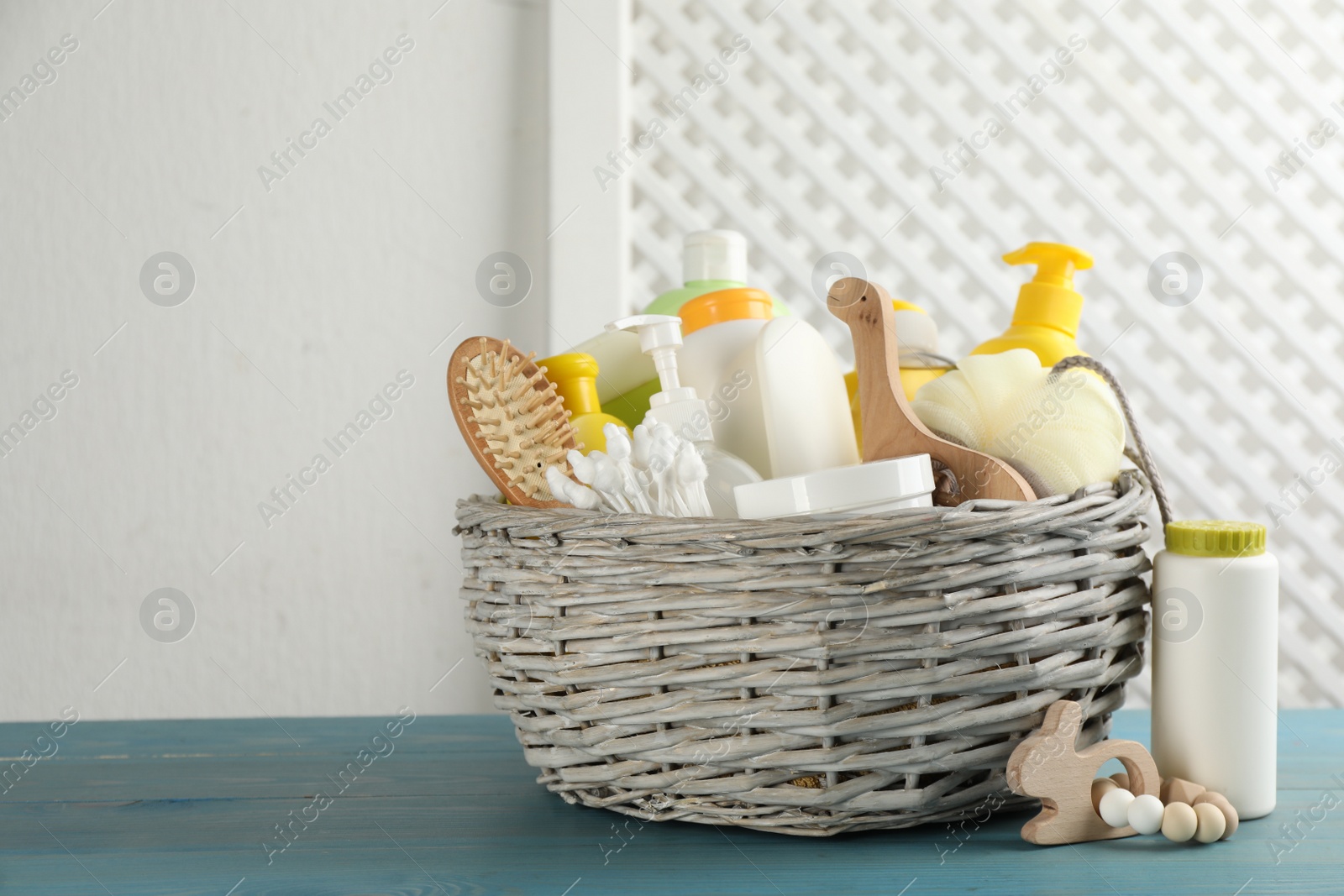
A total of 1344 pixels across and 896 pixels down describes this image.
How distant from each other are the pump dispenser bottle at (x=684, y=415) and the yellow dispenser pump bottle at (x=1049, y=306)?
164mm

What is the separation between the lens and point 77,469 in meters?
1.11

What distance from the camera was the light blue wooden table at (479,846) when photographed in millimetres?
416

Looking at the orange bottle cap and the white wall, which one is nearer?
the orange bottle cap

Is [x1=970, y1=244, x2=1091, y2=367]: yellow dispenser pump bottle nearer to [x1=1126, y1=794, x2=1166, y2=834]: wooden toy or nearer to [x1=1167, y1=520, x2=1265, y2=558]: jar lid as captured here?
[x1=1167, y1=520, x2=1265, y2=558]: jar lid

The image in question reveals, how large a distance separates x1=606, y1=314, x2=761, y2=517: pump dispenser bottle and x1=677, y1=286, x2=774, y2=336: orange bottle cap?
26 millimetres

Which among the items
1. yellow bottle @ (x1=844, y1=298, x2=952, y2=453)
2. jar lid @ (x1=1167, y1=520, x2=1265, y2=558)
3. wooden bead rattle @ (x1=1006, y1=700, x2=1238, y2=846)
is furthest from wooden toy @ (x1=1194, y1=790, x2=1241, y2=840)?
yellow bottle @ (x1=844, y1=298, x2=952, y2=453)

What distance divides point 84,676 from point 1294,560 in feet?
4.69

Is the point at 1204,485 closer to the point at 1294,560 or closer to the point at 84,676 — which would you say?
the point at 1294,560

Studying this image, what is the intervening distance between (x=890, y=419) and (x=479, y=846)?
0.27 m

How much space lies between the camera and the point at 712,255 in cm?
63

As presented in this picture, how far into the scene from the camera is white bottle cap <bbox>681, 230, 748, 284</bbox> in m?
0.63

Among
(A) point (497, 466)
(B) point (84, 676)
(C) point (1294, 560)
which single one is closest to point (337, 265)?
(B) point (84, 676)

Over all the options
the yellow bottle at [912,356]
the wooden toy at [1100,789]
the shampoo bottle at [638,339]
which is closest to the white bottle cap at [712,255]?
the shampoo bottle at [638,339]

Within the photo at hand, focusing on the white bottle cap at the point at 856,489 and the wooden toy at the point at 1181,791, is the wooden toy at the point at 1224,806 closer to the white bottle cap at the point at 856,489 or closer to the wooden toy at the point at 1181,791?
the wooden toy at the point at 1181,791
